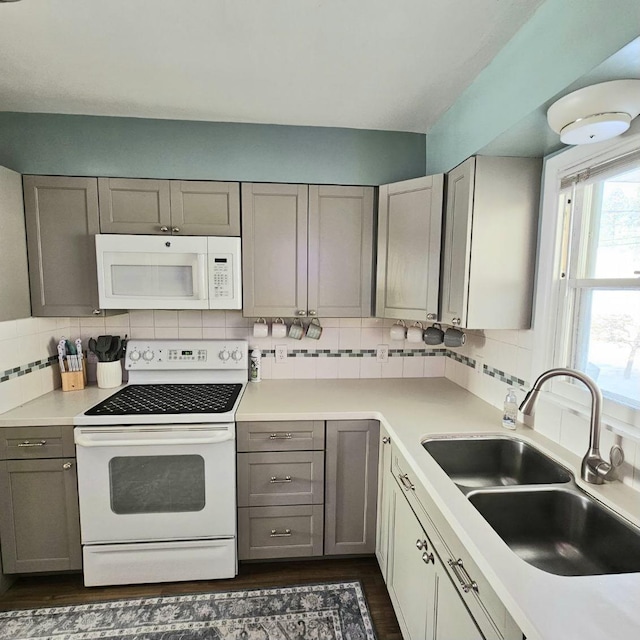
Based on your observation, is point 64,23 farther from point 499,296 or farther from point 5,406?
point 499,296

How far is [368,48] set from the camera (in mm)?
1427

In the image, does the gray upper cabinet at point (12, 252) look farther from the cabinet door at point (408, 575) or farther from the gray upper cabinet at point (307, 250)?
the cabinet door at point (408, 575)

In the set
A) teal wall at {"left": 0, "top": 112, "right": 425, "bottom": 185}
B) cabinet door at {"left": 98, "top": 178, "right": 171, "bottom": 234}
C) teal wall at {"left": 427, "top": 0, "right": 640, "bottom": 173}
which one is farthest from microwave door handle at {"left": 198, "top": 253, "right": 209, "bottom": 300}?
teal wall at {"left": 427, "top": 0, "right": 640, "bottom": 173}

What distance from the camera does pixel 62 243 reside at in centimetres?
202

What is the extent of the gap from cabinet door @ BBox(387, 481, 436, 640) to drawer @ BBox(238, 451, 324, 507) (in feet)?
1.39

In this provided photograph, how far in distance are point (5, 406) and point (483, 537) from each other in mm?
2172

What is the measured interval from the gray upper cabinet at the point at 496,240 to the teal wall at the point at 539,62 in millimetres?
154

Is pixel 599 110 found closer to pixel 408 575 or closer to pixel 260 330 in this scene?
pixel 408 575

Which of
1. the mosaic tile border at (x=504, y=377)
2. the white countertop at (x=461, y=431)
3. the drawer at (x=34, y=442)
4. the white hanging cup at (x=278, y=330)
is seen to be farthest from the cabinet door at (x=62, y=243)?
the mosaic tile border at (x=504, y=377)

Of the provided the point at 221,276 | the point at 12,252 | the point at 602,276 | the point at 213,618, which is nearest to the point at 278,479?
the point at 213,618

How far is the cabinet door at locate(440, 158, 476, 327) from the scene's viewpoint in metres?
1.64

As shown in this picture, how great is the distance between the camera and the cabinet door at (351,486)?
1897 millimetres

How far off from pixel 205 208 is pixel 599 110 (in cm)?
177

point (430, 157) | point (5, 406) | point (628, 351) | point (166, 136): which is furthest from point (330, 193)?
point (5, 406)
